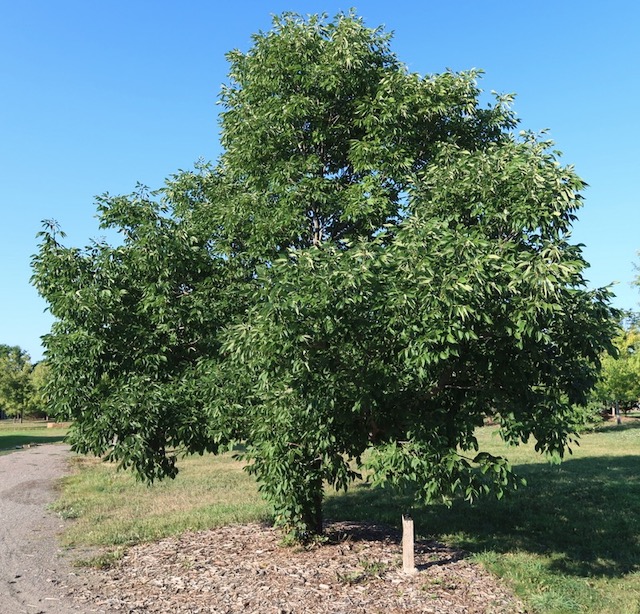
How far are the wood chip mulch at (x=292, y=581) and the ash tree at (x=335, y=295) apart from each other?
113 centimetres

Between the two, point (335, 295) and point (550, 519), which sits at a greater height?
point (335, 295)

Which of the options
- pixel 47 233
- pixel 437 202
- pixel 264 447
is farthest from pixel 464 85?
pixel 47 233

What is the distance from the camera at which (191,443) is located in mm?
11055

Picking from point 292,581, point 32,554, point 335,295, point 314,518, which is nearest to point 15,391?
point 32,554

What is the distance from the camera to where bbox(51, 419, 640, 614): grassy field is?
430 inches

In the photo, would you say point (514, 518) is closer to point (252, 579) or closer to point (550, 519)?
point (550, 519)

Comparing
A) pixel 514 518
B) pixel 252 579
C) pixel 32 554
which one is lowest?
pixel 514 518

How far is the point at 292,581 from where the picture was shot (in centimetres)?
1055

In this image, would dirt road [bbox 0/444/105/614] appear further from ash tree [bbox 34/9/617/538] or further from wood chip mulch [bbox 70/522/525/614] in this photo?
ash tree [bbox 34/9/617/538]

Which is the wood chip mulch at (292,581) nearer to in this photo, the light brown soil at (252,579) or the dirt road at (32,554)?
the light brown soil at (252,579)

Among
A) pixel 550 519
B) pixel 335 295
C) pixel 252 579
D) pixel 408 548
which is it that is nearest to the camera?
pixel 335 295

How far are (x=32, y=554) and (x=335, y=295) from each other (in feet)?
35.1

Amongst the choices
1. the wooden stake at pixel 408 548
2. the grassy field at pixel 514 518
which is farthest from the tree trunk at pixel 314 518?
the grassy field at pixel 514 518

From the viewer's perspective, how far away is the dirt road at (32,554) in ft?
32.7
